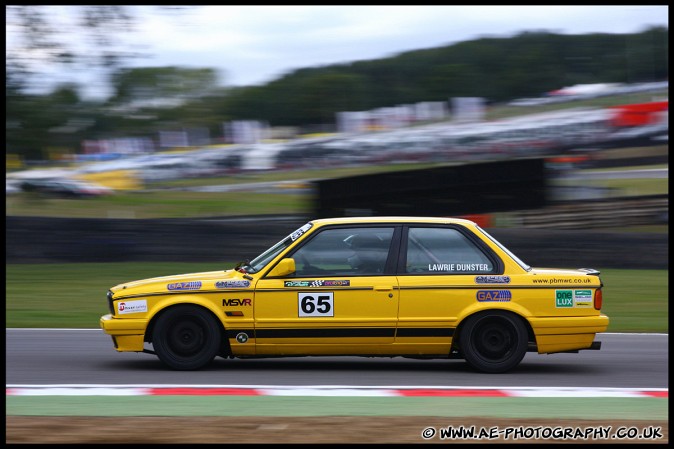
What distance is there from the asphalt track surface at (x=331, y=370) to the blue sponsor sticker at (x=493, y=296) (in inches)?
26.0

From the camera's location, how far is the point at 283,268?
7.61 meters

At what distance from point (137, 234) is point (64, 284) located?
2636 mm

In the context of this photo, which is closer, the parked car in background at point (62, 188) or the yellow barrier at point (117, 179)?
the parked car in background at point (62, 188)

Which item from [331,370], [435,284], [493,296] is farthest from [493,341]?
[331,370]

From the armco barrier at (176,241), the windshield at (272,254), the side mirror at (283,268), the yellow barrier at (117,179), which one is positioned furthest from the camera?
the yellow barrier at (117,179)

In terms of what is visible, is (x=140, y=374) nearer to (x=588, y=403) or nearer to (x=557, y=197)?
(x=588, y=403)

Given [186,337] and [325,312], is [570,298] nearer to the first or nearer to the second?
[325,312]

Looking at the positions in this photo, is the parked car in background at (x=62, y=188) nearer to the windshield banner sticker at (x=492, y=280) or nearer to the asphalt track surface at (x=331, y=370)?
the asphalt track surface at (x=331, y=370)

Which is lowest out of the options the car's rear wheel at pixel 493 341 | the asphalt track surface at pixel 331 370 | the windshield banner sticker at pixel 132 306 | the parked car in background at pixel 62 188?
the asphalt track surface at pixel 331 370

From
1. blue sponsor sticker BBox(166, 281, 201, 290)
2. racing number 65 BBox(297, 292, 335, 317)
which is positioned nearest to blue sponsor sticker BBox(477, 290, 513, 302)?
racing number 65 BBox(297, 292, 335, 317)

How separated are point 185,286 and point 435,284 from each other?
2.16 meters

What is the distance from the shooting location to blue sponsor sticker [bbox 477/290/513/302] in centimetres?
764

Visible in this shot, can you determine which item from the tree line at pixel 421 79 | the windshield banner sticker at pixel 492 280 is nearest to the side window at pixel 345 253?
the windshield banner sticker at pixel 492 280

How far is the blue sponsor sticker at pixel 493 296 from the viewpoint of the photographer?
25.1 ft
